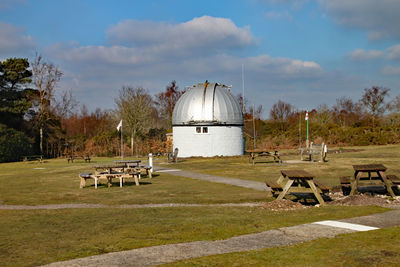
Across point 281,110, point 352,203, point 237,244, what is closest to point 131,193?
point 352,203

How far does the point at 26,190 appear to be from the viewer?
15.3 metres

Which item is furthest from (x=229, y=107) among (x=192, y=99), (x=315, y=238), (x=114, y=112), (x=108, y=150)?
(x=315, y=238)

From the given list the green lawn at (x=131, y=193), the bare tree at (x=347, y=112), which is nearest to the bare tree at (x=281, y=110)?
the bare tree at (x=347, y=112)

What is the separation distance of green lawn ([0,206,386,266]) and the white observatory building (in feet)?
76.7

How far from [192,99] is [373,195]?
2468 cm

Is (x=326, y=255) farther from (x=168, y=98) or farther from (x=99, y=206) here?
(x=168, y=98)

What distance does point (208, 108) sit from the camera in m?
33.8

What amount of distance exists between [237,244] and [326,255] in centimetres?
143

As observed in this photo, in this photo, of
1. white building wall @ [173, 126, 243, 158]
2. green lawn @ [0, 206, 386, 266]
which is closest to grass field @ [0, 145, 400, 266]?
green lawn @ [0, 206, 386, 266]

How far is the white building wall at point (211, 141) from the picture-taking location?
111 ft

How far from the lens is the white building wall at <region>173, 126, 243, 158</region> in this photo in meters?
33.8

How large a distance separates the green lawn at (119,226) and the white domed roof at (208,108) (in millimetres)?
23571

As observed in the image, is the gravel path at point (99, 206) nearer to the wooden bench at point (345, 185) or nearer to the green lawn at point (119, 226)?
the green lawn at point (119, 226)

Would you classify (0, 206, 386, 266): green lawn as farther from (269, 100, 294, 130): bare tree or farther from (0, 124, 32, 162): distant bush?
(269, 100, 294, 130): bare tree
